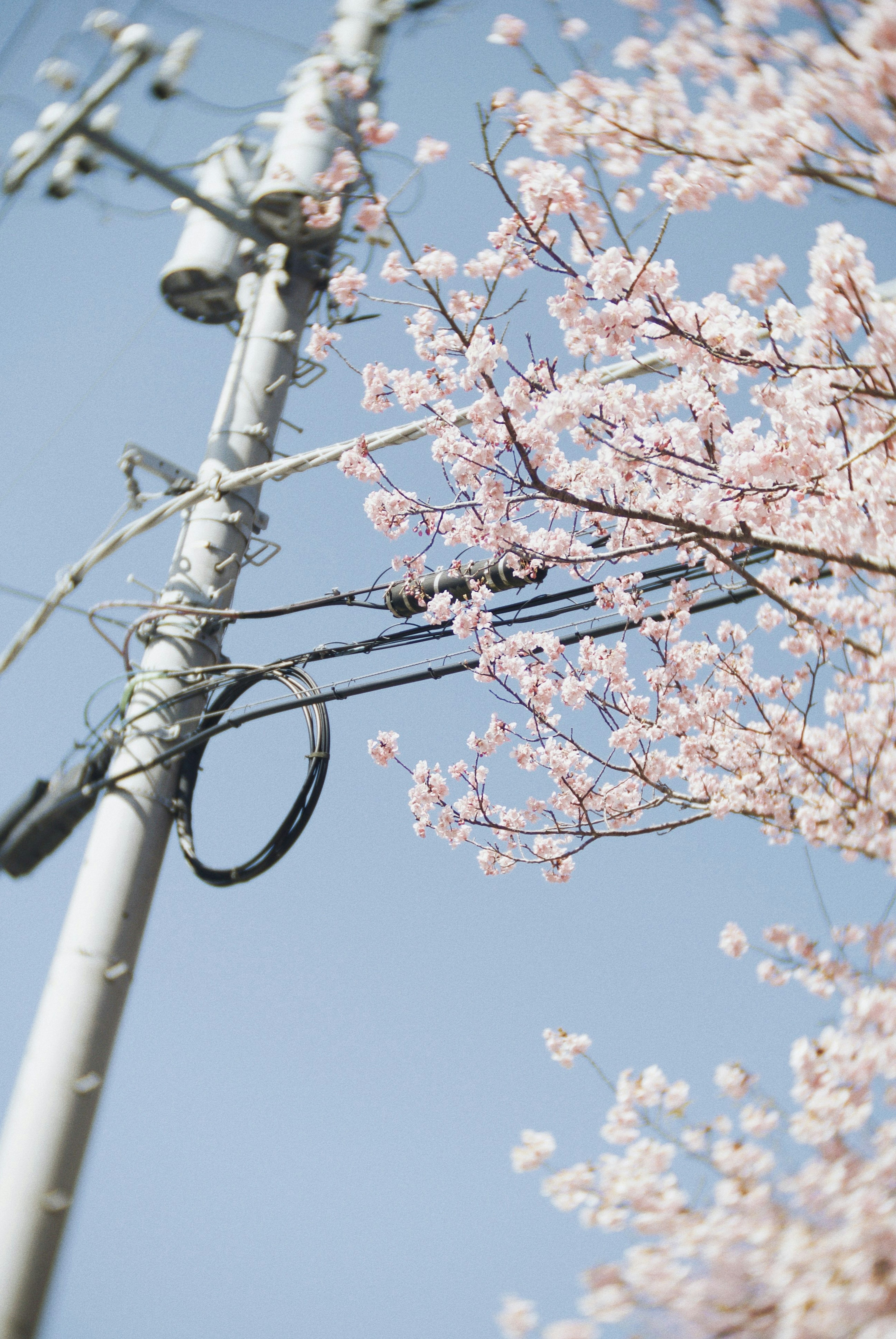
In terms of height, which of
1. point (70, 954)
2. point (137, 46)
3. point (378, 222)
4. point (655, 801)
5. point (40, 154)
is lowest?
point (70, 954)

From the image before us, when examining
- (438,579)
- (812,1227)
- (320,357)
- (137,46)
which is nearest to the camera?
(812,1227)

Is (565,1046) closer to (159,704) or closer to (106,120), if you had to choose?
(159,704)

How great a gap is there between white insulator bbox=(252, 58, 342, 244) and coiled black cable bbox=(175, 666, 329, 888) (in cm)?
326

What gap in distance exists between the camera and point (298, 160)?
20.6ft

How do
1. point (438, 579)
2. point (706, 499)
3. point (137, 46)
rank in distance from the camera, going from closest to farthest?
1. point (706, 499)
2. point (137, 46)
3. point (438, 579)

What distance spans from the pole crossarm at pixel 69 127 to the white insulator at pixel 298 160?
1.62 meters

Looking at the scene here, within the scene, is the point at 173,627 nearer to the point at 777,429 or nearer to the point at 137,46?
the point at 137,46

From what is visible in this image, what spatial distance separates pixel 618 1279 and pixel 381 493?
13.0 ft

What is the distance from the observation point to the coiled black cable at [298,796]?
15.5ft

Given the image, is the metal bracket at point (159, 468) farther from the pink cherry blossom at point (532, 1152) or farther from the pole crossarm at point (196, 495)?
the pink cherry blossom at point (532, 1152)

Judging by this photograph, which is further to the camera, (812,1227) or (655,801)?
(655,801)

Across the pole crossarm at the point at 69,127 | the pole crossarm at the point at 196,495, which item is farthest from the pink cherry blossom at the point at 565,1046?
the pole crossarm at the point at 69,127

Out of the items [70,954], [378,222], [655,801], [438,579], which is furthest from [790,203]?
[70,954]

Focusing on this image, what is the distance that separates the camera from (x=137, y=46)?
4.35 metres
